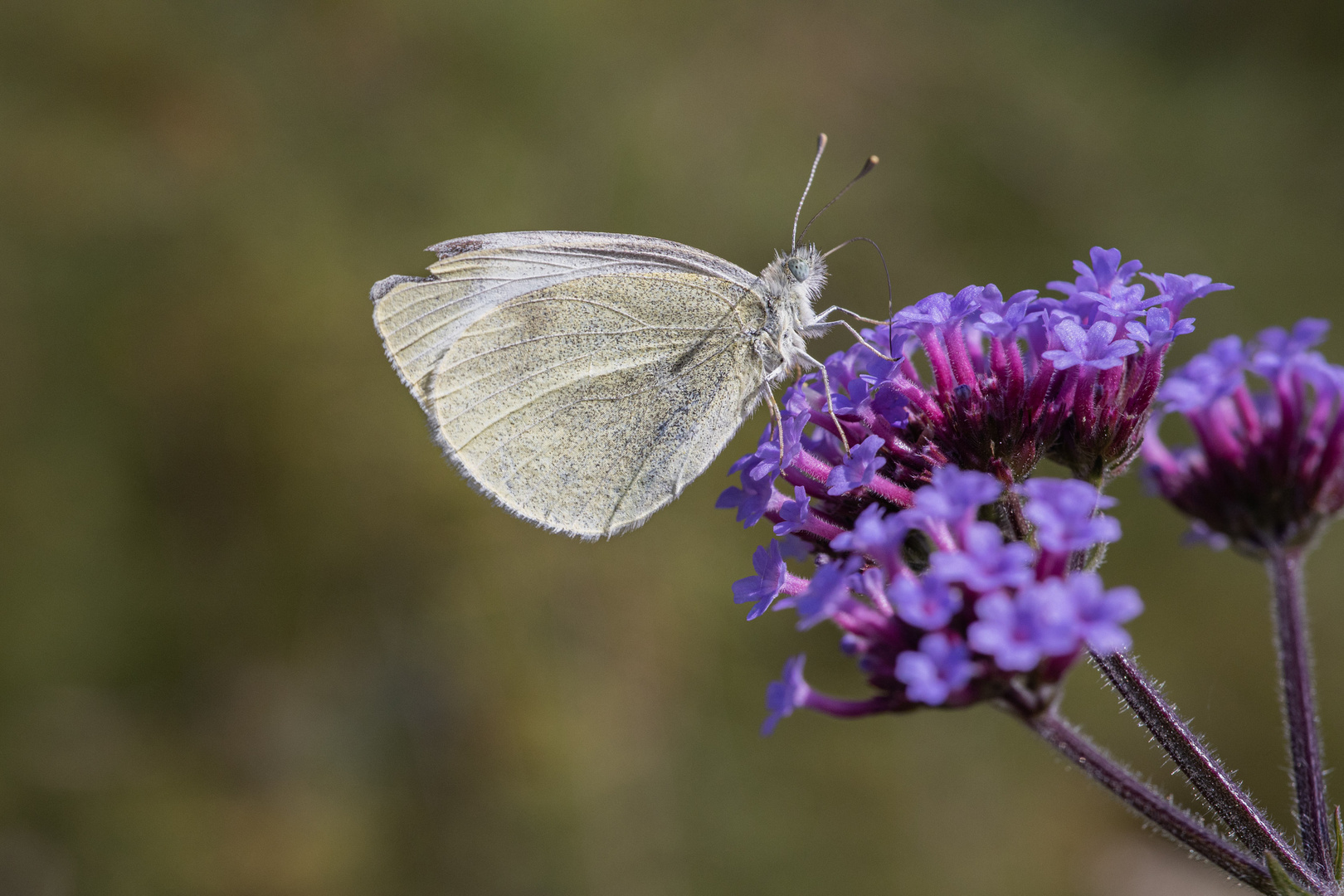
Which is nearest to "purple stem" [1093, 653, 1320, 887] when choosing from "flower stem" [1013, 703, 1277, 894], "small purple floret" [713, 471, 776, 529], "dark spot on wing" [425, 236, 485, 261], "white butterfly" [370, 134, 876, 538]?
"flower stem" [1013, 703, 1277, 894]

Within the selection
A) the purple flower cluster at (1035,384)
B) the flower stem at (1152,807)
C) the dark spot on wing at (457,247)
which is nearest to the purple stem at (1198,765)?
the flower stem at (1152,807)

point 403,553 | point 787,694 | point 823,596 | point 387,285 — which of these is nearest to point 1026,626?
point 823,596

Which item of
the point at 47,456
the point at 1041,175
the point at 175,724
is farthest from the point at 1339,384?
the point at 47,456

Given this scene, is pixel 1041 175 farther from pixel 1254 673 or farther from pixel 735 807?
pixel 735 807

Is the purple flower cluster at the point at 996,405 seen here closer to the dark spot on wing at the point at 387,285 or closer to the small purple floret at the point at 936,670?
the small purple floret at the point at 936,670

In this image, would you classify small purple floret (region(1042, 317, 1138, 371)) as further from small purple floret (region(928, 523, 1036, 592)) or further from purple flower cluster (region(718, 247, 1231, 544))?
small purple floret (region(928, 523, 1036, 592))

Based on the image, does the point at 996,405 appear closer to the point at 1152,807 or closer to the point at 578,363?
the point at 1152,807

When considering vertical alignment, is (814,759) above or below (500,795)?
below
